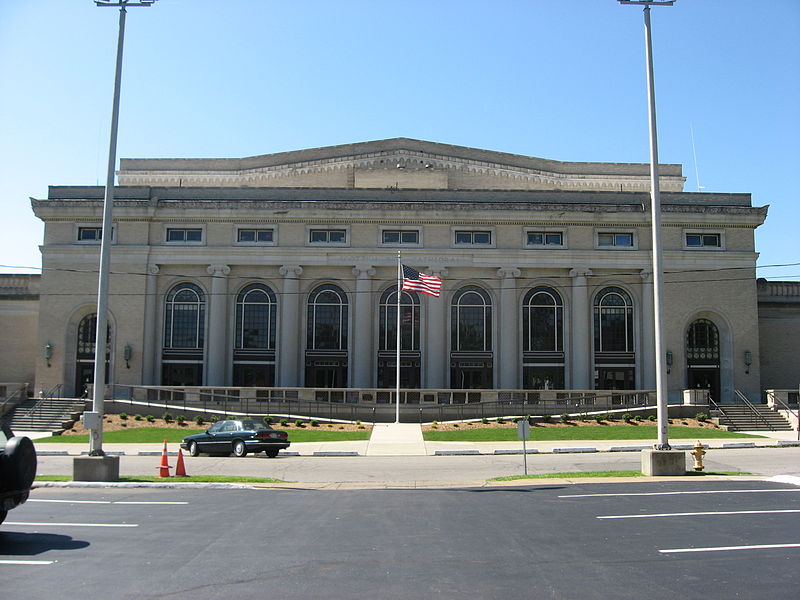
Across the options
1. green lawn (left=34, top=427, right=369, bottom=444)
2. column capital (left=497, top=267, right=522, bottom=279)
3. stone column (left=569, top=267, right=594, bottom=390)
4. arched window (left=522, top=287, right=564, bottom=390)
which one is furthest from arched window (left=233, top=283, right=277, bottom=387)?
Answer: stone column (left=569, top=267, right=594, bottom=390)

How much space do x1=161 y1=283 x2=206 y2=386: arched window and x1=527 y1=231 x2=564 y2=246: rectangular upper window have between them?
71.3ft

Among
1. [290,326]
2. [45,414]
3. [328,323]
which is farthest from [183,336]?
[45,414]


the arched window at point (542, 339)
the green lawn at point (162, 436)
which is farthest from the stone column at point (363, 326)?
the green lawn at point (162, 436)

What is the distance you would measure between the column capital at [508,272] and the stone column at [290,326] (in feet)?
42.4

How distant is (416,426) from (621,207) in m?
21.0

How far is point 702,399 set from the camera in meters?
42.2

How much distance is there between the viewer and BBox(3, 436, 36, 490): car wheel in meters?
11.0

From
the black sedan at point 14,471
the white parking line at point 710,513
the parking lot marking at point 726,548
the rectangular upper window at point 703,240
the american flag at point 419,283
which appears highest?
the rectangular upper window at point 703,240

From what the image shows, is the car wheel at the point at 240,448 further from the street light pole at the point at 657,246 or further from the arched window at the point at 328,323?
the arched window at the point at 328,323

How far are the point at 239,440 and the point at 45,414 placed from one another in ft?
63.6

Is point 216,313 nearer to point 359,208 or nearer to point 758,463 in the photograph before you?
point 359,208

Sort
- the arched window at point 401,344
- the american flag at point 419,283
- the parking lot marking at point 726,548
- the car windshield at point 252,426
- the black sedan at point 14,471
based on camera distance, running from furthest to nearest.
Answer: the arched window at point 401,344 → the american flag at point 419,283 → the car windshield at point 252,426 → the black sedan at point 14,471 → the parking lot marking at point 726,548

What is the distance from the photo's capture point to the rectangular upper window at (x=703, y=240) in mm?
49875

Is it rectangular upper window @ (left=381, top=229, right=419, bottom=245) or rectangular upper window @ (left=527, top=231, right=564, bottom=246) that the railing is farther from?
rectangular upper window @ (left=527, top=231, right=564, bottom=246)
